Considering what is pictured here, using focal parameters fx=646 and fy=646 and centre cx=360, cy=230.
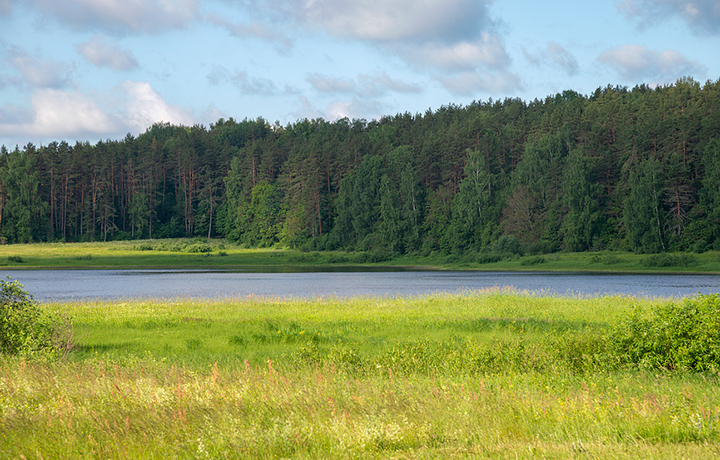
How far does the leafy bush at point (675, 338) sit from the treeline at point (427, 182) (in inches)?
3127

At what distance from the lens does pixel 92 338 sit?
875 inches

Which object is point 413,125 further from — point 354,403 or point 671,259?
point 354,403

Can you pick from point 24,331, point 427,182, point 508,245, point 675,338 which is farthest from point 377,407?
point 427,182

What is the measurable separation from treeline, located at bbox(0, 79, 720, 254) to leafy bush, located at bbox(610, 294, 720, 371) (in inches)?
3127

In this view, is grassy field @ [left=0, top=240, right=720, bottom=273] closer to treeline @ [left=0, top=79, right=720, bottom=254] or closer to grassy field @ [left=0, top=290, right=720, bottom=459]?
treeline @ [left=0, top=79, right=720, bottom=254]

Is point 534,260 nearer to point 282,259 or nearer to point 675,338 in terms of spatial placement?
point 282,259

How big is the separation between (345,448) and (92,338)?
17.0m

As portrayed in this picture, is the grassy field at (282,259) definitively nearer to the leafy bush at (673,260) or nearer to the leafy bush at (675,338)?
the leafy bush at (673,260)

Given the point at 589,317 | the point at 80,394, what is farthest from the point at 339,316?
the point at 80,394

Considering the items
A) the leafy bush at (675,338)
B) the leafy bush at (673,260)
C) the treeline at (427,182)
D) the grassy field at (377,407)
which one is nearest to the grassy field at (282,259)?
the leafy bush at (673,260)

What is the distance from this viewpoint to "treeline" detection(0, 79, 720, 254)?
93500 millimetres

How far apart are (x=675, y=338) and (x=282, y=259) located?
107m

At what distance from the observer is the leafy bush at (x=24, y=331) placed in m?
16.2

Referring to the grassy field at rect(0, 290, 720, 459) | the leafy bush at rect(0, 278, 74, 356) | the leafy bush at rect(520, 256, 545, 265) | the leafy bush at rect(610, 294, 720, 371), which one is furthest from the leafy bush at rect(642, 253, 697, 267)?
the leafy bush at rect(0, 278, 74, 356)
